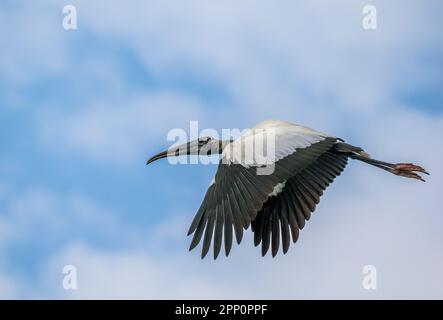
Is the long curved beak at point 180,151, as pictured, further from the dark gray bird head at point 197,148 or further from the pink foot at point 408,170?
the pink foot at point 408,170

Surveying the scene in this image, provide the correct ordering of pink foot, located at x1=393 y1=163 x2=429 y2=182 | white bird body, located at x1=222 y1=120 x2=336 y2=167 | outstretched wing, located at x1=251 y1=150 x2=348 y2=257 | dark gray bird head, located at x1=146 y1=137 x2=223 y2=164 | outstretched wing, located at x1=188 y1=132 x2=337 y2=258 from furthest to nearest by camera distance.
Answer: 1. dark gray bird head, located at x1=146 y1=137 x2=223 y2=164
2. pink foot, located at x1=393 y1=163 x2=429 y2=182
3. outstretched wing, located at x1=251 y1=150 x2=348 y2=257
4. white bird body, located at x1=222 y1=120 x2=336 y2=167
5. outstretched wing, located at x1=188 y1=132 x2=337 y2=258

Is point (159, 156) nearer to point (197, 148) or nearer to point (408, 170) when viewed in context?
point (197, 148)

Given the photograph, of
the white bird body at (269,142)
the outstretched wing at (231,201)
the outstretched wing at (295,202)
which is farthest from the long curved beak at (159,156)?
the outstretched wing at (231,201)

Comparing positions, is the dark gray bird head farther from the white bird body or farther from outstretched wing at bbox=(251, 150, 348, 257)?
outstretched wing at bbox=(251, 150, 348, 257)

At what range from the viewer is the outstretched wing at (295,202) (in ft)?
48.5

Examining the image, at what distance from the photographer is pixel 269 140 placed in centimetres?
1424

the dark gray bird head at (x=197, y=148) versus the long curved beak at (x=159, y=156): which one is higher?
the dark gray bird head at (x=197, y=148)

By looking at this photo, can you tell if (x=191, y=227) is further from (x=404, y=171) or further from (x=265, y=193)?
(x=404, y=171)

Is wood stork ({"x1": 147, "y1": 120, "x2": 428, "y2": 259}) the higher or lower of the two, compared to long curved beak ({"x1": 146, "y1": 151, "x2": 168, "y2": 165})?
lower

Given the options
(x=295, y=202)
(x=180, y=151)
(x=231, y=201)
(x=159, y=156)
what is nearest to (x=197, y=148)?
(x=180, y=151)

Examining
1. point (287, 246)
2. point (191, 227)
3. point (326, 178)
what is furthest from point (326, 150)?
point (191, 227)

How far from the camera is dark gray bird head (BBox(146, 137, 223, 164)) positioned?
16141 millimetres

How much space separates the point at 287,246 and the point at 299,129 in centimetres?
189

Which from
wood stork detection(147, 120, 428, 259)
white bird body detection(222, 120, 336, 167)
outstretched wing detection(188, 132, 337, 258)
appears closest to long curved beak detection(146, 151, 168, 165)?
wood stork detection(147, 120, 428, 259)
